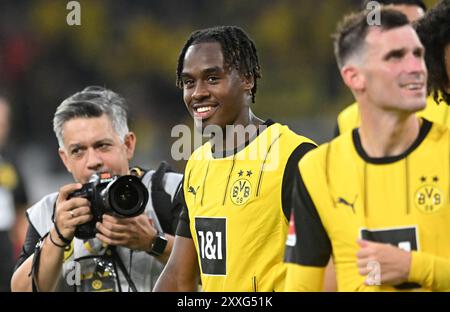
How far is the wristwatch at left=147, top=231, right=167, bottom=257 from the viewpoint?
13.9 feet

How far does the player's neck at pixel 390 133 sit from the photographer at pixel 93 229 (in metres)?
1.45

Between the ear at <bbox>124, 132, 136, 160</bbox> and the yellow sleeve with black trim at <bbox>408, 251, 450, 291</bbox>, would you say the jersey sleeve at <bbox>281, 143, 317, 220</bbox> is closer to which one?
the yellow sleeve with black trim at <bbox>408, 251, 450, 291</bbox>

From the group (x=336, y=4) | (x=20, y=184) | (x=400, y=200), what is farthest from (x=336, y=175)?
(x=336, y=4)

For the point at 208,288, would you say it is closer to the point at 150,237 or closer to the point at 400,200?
the point at 150,237

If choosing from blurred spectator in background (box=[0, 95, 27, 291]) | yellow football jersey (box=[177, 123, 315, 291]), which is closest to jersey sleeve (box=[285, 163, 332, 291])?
yellow football jersey (box=[177, 123, 315, 291])

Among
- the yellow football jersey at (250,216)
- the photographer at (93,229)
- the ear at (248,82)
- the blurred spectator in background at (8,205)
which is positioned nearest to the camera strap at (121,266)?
the photographer at (93,229)

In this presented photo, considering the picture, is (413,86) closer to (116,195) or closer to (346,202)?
(346,202)

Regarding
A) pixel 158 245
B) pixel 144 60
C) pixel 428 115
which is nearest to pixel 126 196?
pixel 158 245

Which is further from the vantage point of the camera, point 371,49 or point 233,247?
point 233,247

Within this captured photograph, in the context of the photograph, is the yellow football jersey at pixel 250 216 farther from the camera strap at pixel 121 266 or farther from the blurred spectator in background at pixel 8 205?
the blurred spectator in background at pixel 8 205

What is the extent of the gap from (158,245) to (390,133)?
1.54m

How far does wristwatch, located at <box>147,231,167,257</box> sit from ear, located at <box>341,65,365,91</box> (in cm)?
145

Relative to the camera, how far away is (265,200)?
3.65m

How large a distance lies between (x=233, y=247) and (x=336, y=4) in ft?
28.9
